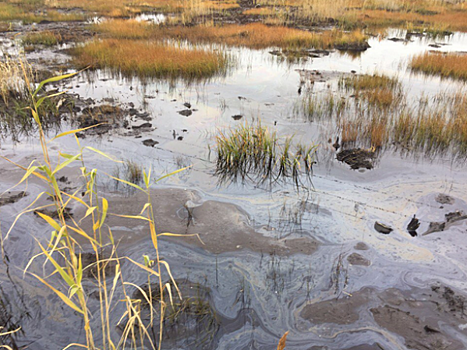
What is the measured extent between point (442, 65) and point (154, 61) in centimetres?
755

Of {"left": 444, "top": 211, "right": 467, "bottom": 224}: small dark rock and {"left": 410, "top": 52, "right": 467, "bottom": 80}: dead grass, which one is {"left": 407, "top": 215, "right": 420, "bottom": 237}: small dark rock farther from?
{"left": 410, "top": 52, "right": 467, "bottom": 80}: dead grass

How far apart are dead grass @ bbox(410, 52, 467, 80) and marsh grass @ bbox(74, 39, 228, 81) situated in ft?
17.1

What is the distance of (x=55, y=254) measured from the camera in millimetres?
3176

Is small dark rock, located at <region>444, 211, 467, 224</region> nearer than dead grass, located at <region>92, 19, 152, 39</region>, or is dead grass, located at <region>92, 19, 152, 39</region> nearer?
small dark rock, located at <region>444, 211, 467, 224</region>

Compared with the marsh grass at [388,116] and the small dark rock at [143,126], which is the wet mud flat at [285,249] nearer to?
the small dark rock at [143,126]

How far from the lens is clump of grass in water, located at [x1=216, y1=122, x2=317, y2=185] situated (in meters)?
4.56

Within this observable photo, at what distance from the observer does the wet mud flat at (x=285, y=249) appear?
8.11 ft

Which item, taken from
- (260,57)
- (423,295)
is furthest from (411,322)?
(260,57)

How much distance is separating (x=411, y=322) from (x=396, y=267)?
0.63m

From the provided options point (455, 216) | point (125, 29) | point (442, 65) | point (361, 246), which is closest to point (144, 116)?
point (361, 246)

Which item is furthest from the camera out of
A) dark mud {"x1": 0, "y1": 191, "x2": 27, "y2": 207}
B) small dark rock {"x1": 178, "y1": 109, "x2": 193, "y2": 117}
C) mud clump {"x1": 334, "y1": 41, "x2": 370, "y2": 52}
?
mud clump {"x1": 334, "y1": 41, "x2": 370, "y2": 52}

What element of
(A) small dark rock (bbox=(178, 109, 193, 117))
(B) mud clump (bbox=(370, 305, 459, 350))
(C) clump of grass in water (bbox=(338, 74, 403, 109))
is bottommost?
(B) mud clump (bbox=(370, 305, 459, 350))

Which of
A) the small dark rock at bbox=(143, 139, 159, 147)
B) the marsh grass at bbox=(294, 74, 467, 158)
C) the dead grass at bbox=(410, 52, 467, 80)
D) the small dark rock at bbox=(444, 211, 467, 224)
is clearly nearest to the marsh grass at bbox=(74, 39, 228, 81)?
the marsh grass at bbox=(294, 74, 467, 158)

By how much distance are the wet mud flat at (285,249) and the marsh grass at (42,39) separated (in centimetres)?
879
